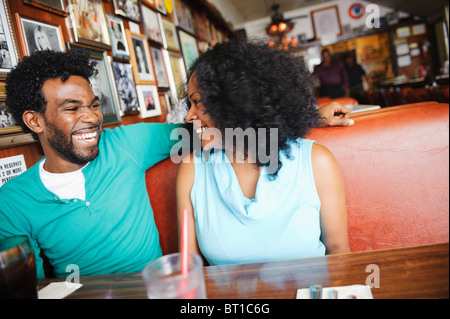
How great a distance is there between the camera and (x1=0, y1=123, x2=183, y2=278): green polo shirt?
1.26 metres

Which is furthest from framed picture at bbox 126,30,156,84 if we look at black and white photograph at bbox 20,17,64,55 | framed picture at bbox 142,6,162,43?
black and white photograph at bbox 20,17,64,55

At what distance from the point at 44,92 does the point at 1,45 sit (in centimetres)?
29

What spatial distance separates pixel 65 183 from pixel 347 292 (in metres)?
1.15

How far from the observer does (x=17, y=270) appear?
2.11ft

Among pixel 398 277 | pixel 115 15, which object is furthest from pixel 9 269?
pixel 115 15

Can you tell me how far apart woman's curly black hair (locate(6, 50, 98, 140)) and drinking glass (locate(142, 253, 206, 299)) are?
3.52 feet

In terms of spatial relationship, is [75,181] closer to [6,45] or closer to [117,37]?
[6,45]

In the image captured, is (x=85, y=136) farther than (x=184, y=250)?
Yes

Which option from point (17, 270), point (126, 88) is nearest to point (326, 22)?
point (126, 88)

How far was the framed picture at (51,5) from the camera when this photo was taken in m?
1.61

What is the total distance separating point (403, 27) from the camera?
952 cm

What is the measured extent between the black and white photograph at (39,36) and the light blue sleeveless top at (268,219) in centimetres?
120

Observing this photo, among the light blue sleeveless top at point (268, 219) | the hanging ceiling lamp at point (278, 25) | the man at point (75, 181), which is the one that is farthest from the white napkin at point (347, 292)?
the hanging ceiling lamp at point (278, 25)

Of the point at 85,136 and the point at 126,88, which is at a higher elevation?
the point at 126,88
